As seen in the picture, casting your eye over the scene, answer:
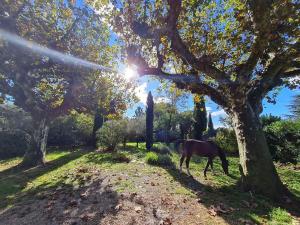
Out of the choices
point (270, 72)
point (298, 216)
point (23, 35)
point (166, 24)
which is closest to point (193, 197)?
point (298, 216)

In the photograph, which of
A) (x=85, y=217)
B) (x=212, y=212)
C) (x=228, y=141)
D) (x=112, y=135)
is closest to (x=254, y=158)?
(x=212, y=212)

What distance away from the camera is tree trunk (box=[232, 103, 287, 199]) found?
8.84 m

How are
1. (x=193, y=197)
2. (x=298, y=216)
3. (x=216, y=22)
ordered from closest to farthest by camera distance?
(x=298, y=216), (x=193, y=197), (x=216, y=22)

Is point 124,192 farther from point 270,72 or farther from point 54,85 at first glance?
point 54,85

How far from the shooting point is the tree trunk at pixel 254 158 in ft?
29.0

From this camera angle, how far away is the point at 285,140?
1608 centimetres

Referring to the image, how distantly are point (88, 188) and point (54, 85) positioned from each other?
43.1 feet

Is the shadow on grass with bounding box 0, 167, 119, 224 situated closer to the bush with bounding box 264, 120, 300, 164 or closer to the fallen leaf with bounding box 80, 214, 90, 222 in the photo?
the fallen leaf with bounding box 80, 214, 90, 222

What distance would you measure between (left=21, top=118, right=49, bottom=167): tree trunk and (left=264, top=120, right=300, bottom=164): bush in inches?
683

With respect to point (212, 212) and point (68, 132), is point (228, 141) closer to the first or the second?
point (212, 212)

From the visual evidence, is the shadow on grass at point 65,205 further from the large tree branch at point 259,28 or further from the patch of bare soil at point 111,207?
the large tree branch at point 259,28

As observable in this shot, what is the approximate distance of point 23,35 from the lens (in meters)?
15.3

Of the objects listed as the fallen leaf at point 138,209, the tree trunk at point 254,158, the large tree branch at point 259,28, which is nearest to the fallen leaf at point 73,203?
the fallen leaf at point 138,209

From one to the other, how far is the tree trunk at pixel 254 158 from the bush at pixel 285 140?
7.16 m
